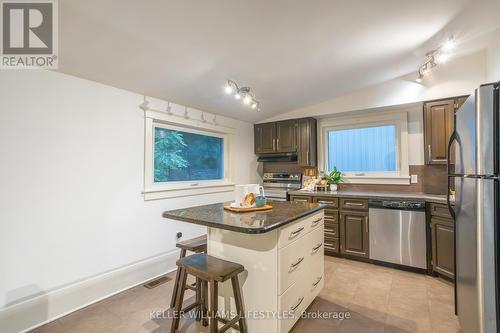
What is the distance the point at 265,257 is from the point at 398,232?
2.31 m

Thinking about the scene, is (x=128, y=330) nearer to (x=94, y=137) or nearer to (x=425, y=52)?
(x=94, y=137)

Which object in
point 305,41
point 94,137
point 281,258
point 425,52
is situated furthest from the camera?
point 425,52

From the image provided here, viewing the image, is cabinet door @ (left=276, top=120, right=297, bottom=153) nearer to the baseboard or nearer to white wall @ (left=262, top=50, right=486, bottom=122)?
white wall @ (left=262, top=50, right=486, bottom=122)

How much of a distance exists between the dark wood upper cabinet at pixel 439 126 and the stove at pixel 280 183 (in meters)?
2.01

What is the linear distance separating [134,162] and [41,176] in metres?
0.84

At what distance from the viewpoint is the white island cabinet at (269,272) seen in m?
1.57

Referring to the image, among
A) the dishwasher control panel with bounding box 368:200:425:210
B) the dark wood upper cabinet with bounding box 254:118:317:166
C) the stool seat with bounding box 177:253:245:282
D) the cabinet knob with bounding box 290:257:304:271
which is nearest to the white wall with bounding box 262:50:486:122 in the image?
the dark wood upper cabinet with bounding box 254:118:317:166

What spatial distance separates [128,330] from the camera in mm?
1892

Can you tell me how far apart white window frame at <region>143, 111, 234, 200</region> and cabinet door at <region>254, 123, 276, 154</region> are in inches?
26.1

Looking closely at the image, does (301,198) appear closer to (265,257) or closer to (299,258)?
(299,258)

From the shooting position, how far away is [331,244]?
136 inches

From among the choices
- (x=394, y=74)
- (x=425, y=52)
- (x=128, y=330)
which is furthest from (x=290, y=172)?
(x=128, y=330)

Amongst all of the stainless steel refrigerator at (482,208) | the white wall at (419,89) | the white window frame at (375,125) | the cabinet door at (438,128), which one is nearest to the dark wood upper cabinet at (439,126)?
the cabinet door at (438,128)

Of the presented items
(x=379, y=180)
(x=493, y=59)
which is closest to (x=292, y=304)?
(x=379, y=180)
